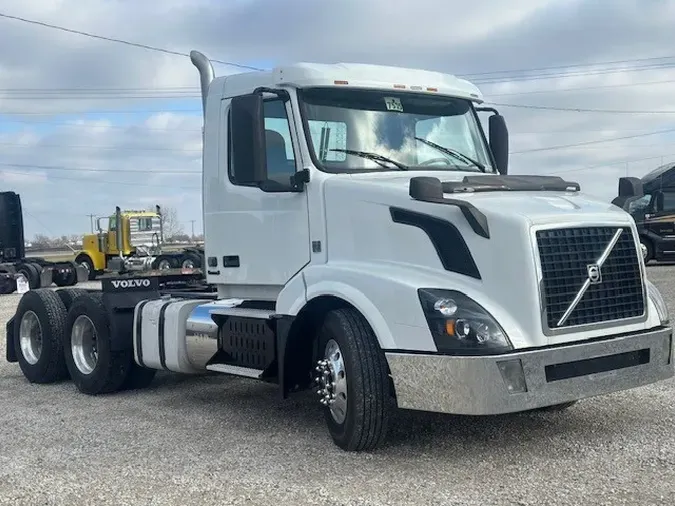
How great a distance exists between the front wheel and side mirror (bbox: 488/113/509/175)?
2.32m

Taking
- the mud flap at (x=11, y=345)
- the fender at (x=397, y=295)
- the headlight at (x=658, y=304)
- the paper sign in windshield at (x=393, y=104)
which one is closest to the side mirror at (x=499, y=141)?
the paper sign in windshield at (x=393, y=104)

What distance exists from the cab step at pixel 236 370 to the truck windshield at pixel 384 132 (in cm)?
174

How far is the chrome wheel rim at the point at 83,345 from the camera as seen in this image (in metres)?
8.95

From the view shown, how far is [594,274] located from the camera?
223 inches

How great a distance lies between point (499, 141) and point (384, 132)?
4.17 ft

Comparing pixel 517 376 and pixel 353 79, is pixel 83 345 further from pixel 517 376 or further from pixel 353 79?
pixel 517 376

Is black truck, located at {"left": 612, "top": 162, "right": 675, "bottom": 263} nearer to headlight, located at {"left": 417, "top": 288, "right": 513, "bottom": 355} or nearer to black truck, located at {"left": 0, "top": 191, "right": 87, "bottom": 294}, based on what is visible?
black truck, located at {"left": 0, "top": 191, "right": 87, "bottom": 294}

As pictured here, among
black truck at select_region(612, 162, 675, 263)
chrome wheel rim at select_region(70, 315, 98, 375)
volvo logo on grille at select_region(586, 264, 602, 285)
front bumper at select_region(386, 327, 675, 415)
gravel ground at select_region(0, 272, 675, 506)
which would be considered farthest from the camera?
black truck at select_region(612, 162, 675, 263)

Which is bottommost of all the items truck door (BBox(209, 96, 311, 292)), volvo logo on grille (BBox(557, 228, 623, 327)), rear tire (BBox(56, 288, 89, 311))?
rear tire (BBox(56, 288, 89, 311))

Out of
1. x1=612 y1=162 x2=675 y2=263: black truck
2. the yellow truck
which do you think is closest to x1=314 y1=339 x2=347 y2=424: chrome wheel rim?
x1=612 y1=162 x2=675 y2=263: black truck

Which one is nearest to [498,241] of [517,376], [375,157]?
[517,376]

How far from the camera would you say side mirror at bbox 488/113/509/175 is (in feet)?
24.6

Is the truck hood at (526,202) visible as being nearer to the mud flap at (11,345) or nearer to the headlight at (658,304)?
the headlight at (658,304)

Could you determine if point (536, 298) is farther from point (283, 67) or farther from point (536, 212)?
point (283, 67)
